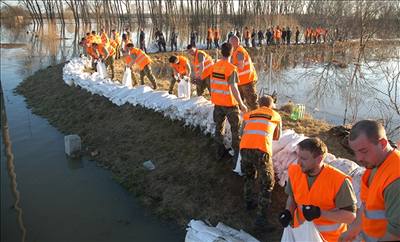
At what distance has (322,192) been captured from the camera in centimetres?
281

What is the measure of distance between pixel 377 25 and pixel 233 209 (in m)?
9.60

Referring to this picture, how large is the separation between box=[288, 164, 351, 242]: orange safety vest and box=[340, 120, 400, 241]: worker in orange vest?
1.35 feet

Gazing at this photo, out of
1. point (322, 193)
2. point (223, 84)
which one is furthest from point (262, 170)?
point (322, 193)

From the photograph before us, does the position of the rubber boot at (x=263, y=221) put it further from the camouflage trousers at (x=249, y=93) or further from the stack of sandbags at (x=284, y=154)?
the camouflage trousers at (x=249, y=93)

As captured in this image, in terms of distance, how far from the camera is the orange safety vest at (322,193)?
280cm

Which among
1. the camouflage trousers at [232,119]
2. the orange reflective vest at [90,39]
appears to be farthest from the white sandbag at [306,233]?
the orange reflective vest at [90,39]

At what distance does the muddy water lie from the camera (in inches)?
201

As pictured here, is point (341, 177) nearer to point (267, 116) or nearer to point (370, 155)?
point (370, 155)

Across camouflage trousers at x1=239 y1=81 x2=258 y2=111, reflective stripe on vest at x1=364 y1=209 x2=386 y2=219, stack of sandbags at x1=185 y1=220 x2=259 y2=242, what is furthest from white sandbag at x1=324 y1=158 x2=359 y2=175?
camouflage trousers at x1=239 y1=81 x2=258 y2=111

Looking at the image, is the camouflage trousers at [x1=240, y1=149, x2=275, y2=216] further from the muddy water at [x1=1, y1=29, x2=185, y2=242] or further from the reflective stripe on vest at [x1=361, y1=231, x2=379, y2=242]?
the reflective stripe on vest at [x1=361, y1=231, x2=379, y2=242]

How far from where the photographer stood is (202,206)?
18.1 feet

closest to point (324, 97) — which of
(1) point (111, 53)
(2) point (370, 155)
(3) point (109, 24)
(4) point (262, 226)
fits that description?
(1) point (111, 53)

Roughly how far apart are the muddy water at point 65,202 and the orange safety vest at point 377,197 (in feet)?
8.94

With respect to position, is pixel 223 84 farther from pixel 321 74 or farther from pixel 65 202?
pixel 321 74
